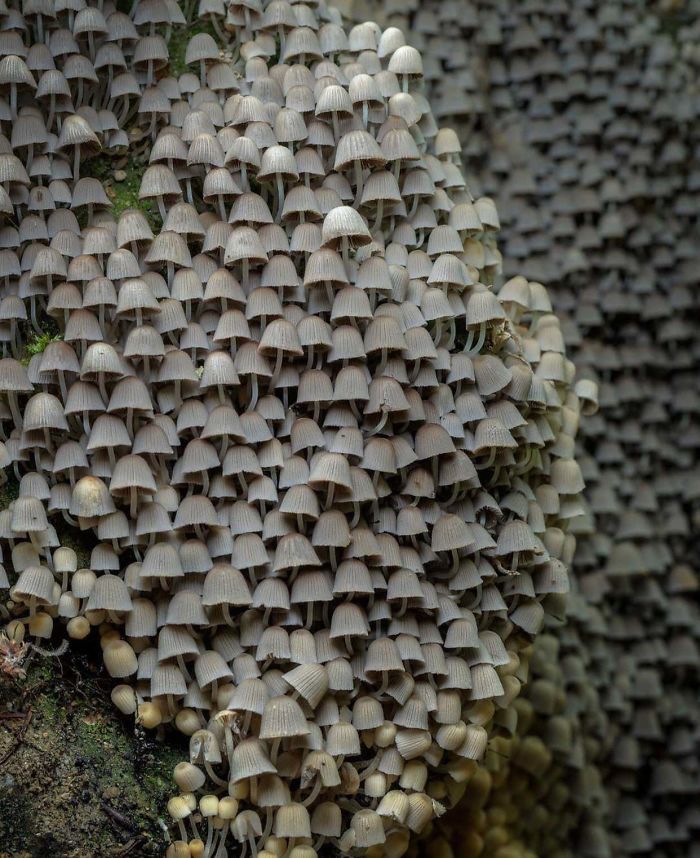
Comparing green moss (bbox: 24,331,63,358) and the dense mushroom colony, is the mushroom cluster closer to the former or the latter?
the dense mushroom colony

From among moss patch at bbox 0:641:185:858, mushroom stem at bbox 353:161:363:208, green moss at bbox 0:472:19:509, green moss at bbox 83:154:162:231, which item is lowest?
moss patch at bbox 0:641:185:858

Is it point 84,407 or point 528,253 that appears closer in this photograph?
point 84,407

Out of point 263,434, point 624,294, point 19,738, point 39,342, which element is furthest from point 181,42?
point 624,294

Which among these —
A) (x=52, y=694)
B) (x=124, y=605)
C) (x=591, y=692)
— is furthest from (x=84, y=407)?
(x=591, y=692)

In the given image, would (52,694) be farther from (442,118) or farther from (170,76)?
(442,118)

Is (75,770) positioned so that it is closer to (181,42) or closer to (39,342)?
(39,342)

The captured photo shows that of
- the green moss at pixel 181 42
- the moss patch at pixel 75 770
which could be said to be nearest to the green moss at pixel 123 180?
the green moss at pixel 181 42

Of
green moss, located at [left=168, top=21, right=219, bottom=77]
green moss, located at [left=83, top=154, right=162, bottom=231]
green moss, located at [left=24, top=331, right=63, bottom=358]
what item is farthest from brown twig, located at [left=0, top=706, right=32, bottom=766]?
green moss, located at [left=168, top=21, right=219, bottom=77]
